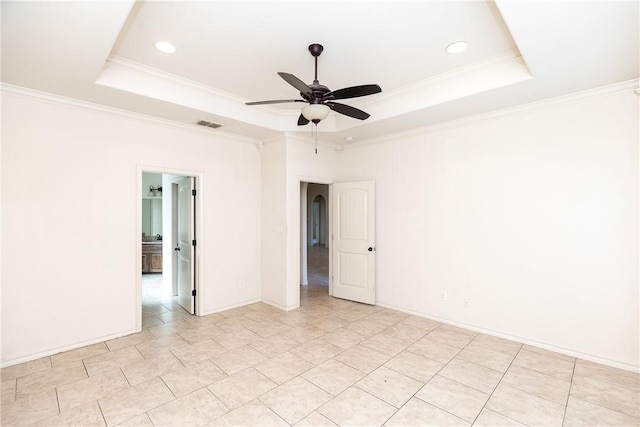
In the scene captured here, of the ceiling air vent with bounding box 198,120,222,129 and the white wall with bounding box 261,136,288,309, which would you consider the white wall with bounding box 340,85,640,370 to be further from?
the ceiling air vent with bounding box 198,120,222,129

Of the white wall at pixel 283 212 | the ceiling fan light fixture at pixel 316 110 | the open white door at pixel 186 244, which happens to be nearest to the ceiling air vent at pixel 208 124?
the open white door at pixel 186 244

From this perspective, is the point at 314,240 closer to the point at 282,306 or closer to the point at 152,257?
the point at 152,257

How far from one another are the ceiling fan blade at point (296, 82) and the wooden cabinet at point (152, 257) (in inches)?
245

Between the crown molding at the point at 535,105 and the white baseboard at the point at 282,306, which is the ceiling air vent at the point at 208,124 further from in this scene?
the white baseboard at the point at 282,306

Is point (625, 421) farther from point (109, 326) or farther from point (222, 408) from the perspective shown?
point (109, 326)

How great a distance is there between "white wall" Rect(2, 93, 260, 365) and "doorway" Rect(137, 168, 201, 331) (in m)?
0.23

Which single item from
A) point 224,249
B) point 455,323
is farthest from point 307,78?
point 455,323

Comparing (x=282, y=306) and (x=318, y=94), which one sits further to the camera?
(x=282, y=306)

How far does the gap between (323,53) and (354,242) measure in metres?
3.18

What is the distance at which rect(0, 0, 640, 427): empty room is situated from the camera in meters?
2.37

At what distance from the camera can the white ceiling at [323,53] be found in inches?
83.7

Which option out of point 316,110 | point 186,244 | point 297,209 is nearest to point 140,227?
point 186,244

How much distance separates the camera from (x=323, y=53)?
9.48ft

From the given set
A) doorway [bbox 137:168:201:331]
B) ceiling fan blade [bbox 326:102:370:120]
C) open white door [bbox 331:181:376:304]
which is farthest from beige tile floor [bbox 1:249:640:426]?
ceiling fan blade [bbox 326:102:370:120]
